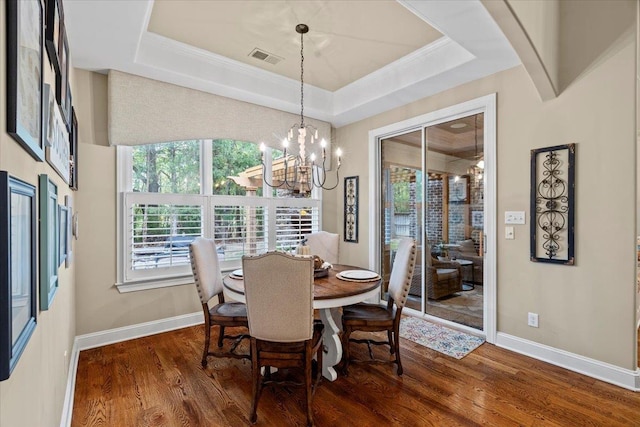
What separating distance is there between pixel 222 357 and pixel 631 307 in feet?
10.9

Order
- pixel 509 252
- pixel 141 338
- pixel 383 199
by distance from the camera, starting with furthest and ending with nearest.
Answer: pixel 383 199, pixel 141 338, pixel 509 252

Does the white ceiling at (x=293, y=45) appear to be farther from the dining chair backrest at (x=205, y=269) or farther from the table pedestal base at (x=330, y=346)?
the table pedestal base at (x=330, y=346)

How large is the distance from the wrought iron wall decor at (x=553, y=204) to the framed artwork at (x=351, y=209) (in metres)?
2.34

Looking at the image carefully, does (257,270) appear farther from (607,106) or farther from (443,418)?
(607,106)

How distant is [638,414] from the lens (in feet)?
7.08

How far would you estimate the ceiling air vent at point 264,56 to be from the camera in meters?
3.41

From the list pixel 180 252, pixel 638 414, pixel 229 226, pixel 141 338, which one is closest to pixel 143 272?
pixel 180 252

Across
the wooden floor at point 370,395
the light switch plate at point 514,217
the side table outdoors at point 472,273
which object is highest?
the light switch plate at point 514,217

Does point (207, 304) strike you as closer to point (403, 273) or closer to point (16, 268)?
point (403, 273)

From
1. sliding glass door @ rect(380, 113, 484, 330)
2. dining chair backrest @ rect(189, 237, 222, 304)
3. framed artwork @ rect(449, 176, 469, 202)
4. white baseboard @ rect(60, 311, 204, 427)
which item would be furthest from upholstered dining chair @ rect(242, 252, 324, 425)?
framed artwork @ rect(449, 176, 469, 202)

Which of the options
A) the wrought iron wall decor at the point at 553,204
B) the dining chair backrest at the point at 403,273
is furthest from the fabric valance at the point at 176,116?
the wrought iron wall decor at the point at 553,204

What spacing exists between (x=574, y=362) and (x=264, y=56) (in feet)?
13.5

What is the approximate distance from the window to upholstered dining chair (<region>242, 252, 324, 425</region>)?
198cm

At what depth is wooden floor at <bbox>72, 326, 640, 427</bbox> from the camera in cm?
213
